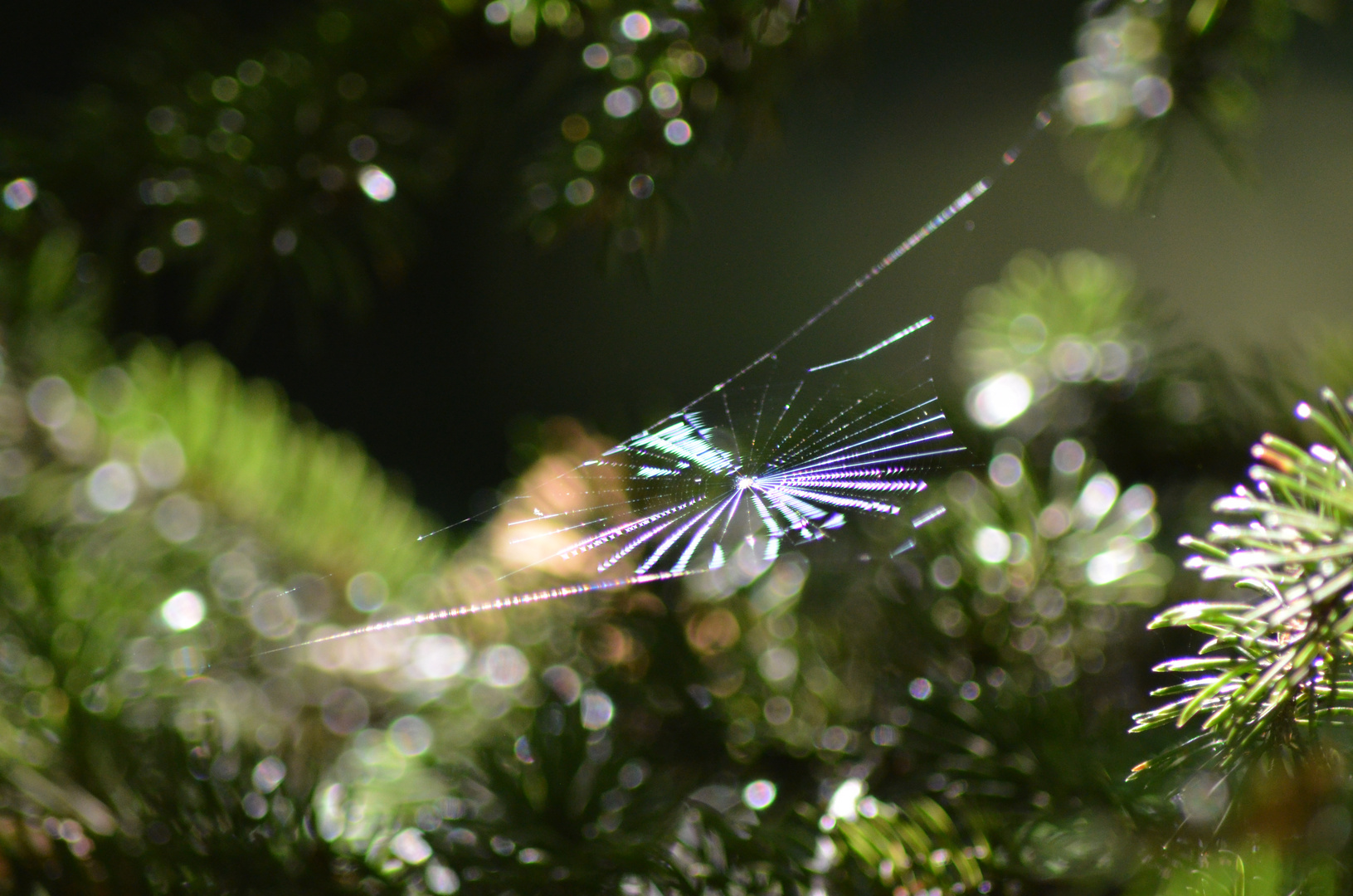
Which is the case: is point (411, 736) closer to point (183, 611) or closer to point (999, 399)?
point (183, 611)

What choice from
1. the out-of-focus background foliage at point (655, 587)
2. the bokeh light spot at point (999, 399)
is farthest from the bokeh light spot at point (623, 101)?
the bokeh light spot at point (999, 399)

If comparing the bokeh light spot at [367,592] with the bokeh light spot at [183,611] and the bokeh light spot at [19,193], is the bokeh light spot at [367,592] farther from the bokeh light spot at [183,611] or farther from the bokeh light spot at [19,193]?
the bokeh light spot at [19,193]

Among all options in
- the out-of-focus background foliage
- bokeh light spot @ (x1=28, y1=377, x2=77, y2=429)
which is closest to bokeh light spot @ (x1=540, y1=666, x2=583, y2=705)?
the out-of-focus background foliage

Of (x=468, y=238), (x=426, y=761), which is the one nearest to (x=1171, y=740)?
(x=426, y=761)

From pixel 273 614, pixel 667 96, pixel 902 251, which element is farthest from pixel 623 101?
pixel 273 614

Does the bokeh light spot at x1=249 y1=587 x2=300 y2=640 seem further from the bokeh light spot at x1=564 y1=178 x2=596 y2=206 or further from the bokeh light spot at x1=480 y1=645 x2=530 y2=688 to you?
the bokeh light spot at x1=564 y1=178 x2=596 y2=206

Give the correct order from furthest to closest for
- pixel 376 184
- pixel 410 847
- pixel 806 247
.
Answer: pixel 806 247 → pixel 376 184 → pixel 410 847

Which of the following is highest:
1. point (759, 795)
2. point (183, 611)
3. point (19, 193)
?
point (19, 193)

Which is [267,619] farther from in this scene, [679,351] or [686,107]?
[679,351]
